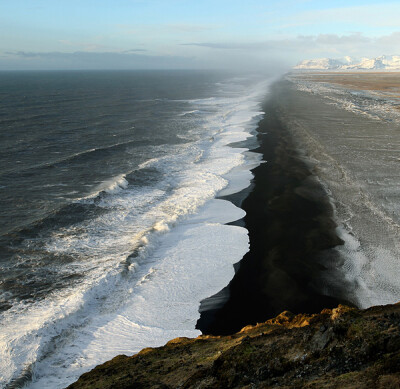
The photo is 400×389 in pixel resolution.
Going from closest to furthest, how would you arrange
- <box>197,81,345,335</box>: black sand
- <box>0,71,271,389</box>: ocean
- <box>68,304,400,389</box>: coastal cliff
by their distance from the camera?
<box>68,304,400,389</box>: coastal cliff → <box>0,71,271,389</box>: ocean → <box>197,81,345,335</box>: black sand

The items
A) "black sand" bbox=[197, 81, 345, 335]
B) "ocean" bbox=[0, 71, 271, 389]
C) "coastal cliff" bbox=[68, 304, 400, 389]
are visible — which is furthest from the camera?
"black sand" bbox=[197, 81, 345, 335]

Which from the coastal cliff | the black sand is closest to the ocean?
the black sand

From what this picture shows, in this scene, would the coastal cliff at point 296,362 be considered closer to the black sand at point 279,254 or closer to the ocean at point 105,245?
the ocean at point 105,245

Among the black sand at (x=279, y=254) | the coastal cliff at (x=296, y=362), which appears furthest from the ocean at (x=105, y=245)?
the coastal cliff at (x=296, y=362)

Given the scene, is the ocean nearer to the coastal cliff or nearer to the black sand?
the black sand

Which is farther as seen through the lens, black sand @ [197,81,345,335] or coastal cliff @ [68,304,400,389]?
black sand @ [197,81,345,335]

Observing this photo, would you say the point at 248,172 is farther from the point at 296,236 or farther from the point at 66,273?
the point at 66,273

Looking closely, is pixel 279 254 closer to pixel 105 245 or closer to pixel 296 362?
pixel 105 245
